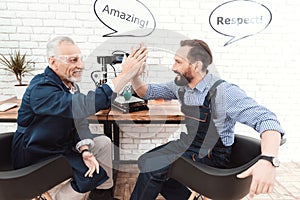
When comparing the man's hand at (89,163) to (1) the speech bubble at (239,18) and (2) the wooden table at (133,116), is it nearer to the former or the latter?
(2) the wooden table at (133,116)

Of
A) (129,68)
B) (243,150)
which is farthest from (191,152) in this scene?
(129,68)

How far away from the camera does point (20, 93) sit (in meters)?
2.37

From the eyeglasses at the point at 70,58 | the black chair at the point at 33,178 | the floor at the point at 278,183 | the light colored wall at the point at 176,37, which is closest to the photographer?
the black chair at the point at 33,178

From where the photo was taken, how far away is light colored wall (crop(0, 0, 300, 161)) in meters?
2.55

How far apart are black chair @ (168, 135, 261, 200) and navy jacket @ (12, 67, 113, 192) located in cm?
50

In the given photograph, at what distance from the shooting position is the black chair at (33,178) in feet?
4.16

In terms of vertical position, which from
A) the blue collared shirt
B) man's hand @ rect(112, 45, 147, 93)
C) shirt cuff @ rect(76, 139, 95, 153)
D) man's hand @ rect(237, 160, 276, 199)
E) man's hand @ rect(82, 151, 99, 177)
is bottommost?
man's hand @ rect(82, 151, 99, 177)

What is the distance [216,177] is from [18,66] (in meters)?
1.95

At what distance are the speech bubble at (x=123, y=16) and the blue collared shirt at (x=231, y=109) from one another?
117 centimetres

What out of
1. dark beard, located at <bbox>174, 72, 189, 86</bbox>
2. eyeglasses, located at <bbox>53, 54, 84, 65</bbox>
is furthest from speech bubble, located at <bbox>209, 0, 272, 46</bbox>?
eyeglasses, located at <bbox>53, 54, 84, 65</bbox>

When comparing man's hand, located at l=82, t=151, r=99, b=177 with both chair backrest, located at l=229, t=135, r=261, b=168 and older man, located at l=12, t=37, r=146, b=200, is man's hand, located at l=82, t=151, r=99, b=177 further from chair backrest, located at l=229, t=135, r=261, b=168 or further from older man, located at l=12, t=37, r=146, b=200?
chair backrest, located at l=229, t=135, r=261, b=168

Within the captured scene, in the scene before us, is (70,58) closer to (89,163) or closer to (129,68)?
(129,68)

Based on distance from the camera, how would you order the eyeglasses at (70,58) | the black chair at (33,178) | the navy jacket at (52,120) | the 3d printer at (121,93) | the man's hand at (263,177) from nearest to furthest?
the man's hand at (263,177) → the black chair at (33,178) → the navy jacket at (52,120) → the eyeglasses at (70,58) → the 3d printer at (121,93)

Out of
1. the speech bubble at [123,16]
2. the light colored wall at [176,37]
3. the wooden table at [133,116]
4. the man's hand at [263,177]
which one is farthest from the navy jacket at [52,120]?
the speech bubble at [123,16]
